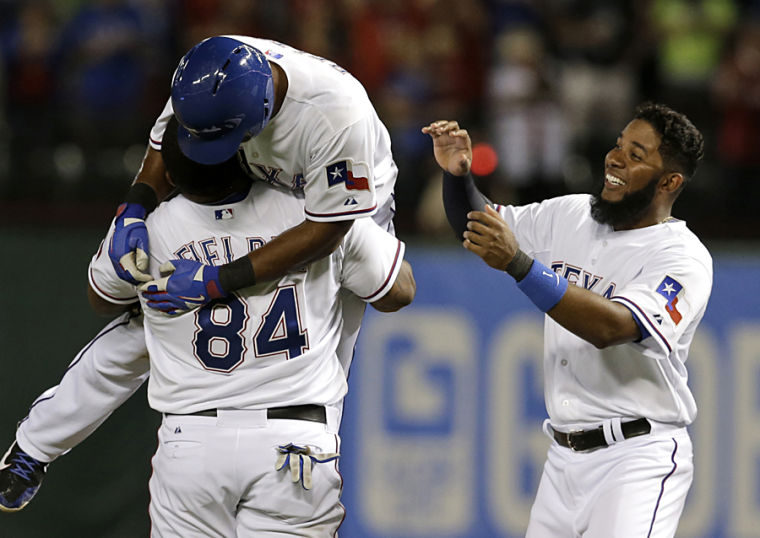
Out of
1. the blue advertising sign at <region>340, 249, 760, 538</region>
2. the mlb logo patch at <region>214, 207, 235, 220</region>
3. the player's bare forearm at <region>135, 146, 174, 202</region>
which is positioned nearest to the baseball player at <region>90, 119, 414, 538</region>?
the mlb logo patch at <region>214, 207, 235, 220</region>

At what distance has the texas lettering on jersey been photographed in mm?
3797

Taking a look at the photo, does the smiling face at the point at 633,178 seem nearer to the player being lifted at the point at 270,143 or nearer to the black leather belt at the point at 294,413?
the player being lifted at the point at 270,143

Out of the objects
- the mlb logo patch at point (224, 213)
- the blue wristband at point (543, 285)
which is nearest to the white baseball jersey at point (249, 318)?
the mlb logo patch at point (224, 213)

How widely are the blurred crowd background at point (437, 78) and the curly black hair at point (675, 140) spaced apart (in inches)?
118

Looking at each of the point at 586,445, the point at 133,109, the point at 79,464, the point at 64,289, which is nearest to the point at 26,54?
the point at 133,109

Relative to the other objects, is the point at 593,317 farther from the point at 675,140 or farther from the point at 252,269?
the point at 252,269

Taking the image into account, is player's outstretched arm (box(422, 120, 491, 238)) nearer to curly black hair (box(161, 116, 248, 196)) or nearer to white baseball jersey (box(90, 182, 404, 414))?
white baseball jersey (box(90, 182, 404, 414))

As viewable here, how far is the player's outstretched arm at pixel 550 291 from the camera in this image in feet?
11.1

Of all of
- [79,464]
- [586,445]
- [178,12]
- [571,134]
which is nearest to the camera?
[586,445]

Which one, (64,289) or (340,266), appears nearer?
(340,266)

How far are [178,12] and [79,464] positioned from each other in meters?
4.65

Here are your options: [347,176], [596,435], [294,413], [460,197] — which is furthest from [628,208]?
[294,413]

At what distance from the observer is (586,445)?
3.76 m

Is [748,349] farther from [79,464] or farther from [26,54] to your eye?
[26,54]
